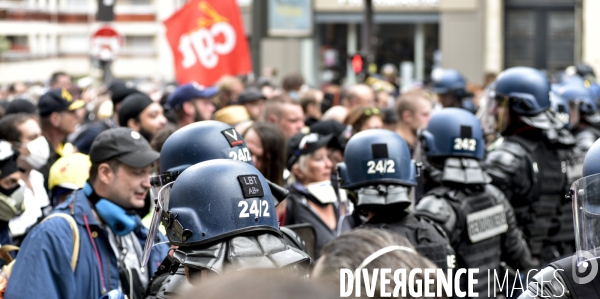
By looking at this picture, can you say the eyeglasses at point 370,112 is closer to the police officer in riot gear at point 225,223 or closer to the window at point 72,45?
the police officer in riot gear at point 225,223

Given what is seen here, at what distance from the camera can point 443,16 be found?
2948cm

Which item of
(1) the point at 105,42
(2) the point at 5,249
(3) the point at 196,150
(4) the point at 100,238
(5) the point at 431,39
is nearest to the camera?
(3) the point at 196,150

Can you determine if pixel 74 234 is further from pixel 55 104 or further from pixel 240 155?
pixel 55 104

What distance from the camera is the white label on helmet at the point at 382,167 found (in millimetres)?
4688

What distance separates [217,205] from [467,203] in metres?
2.46

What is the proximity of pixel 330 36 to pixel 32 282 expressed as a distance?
2681 cm

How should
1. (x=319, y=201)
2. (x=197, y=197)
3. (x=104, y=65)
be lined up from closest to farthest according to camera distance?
1. (x=197, y=197)
2. (x=319, y=201)
3. (x=104, y=65)

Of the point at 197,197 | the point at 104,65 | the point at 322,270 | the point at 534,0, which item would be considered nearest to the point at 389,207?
the point at 197,197

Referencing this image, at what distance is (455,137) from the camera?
17.9 ft

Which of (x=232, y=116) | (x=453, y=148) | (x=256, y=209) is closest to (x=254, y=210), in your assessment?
(x=256, y=209)

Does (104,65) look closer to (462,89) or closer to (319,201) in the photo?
(462,89)

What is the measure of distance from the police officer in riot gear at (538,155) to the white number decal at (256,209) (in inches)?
151

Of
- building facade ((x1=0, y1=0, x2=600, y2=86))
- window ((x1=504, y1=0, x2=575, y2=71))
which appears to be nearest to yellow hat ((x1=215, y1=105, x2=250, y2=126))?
building facade ((x1=0, y1=0, x2=600, y2=86))

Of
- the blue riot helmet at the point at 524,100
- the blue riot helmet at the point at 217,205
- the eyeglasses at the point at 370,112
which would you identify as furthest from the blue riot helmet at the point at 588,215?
the eyeglasses at the point at 370,112
